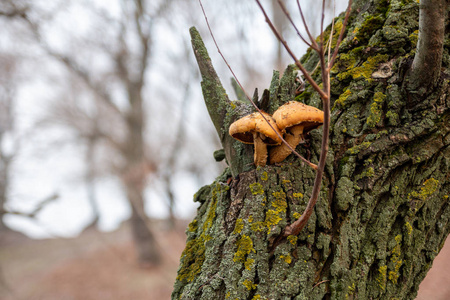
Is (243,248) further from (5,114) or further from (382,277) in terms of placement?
(5,114)

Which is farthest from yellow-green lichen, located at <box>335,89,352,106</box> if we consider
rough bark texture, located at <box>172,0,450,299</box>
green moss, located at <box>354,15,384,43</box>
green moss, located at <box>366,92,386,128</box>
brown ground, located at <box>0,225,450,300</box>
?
brown ground, located at <box>0,225,450,300</box>

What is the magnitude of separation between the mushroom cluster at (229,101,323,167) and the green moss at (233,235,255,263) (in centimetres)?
33

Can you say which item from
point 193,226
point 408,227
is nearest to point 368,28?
point 408,227

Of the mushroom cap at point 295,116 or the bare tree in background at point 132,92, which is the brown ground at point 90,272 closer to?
the bare tree in background at point 132,92

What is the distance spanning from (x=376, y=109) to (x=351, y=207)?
473 mm

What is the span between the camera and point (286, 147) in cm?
122

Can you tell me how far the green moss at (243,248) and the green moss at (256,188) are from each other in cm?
19

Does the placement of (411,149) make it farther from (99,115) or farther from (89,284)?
(99,115)

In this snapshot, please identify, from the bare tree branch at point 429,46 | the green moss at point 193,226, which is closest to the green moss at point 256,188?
the green moss at point 193,226

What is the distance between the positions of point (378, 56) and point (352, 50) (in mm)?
135

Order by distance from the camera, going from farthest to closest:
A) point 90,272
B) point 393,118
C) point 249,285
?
point 90,272 → point 393,118 → point 249,285

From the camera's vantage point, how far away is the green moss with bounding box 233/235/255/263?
1100mm

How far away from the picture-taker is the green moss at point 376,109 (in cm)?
127

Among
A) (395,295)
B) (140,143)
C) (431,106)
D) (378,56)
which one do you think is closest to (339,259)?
(395,295)
